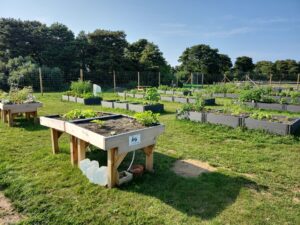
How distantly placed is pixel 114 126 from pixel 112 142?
701 millimetres

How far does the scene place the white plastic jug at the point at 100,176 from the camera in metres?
2.93

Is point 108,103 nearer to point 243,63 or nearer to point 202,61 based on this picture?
point 202,61

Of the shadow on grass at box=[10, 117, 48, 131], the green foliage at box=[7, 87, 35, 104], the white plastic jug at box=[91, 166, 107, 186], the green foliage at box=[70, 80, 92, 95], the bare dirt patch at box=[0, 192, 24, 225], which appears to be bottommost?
the bare dirt patch at box=[0, 192, 24, 225]

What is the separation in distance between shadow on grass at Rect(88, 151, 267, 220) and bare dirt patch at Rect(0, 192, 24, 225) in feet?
3.68

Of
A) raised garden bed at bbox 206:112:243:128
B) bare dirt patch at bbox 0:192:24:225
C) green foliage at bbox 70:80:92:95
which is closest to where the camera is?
bare dirt patch at bbox 0:192:24:225

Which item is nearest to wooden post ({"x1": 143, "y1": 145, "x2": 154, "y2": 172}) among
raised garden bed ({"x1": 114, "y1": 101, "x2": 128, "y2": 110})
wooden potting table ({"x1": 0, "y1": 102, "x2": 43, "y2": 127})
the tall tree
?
wooden potting table ({"x1": 0, "y1": 102, "x2": 43, "y2": 127})

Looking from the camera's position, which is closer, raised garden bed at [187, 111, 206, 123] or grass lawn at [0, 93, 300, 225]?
grass lawn at [0, 93, 300, 225]

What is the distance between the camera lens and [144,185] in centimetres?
297

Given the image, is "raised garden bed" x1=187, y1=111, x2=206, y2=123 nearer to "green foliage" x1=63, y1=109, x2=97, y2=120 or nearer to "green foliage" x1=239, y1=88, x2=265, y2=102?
"green foliage" x1=63, y1=109, x2=97, y2=120

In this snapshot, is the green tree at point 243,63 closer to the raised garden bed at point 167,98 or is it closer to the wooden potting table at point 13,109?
the raised garden bed at point 167,98

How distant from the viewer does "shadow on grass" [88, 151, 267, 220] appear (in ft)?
8.33

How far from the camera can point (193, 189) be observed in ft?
9.52

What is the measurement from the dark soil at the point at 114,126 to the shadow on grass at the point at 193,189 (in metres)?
0.62

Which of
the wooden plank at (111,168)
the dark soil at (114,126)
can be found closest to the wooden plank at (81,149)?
the dark soil at (114,126)
